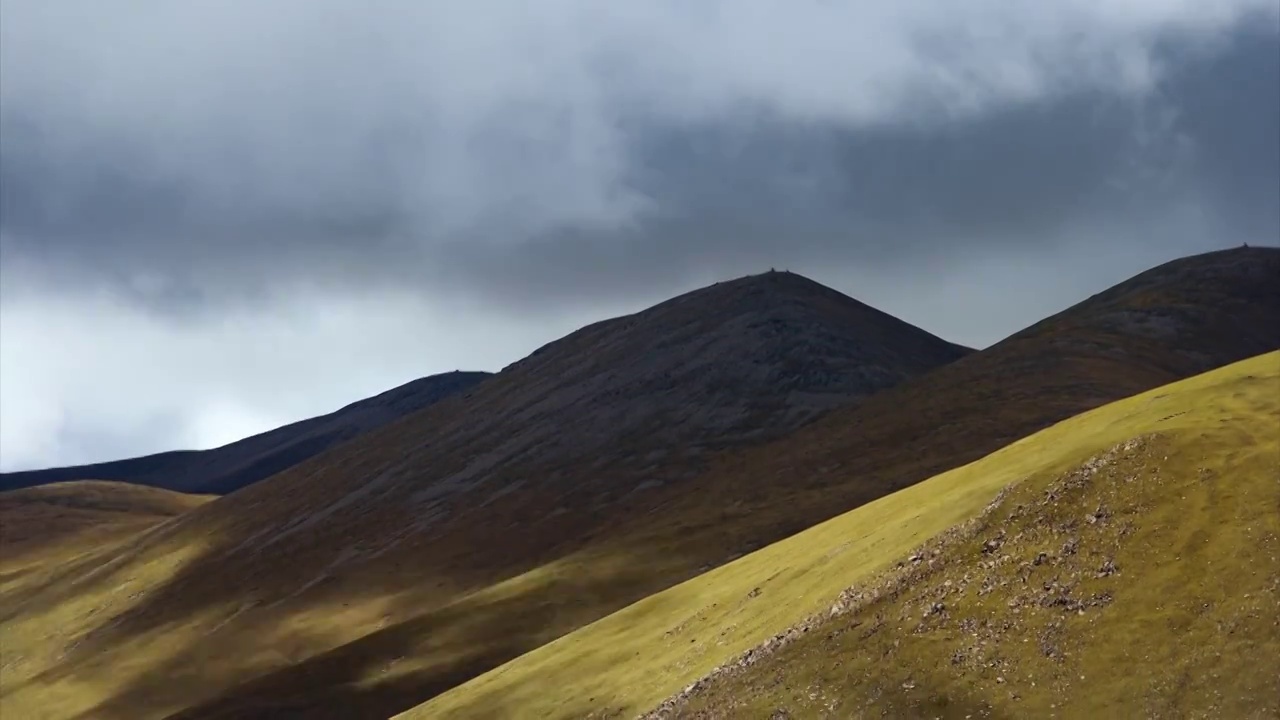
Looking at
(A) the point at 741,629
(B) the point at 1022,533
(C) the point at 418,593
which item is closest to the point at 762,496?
(C) the point at 418,593

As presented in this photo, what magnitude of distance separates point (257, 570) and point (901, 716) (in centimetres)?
13397

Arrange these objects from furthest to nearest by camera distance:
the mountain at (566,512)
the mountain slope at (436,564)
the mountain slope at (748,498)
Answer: the mountain at (566,512) < the mountain slope at (436,564) < the mountain slope at (748,498)

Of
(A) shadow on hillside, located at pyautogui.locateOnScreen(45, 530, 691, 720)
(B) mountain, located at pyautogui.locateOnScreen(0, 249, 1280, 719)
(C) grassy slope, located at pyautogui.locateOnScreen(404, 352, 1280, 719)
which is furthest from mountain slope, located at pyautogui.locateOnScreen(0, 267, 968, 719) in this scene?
(C) grassy slope, located at pyautogui.locateOnScreen(404, 352, 1280, 719)

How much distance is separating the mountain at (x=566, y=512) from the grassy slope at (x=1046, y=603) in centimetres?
2020

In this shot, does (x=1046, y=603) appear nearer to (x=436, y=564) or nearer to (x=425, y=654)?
(x=425, y=654)

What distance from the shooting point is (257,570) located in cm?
17388

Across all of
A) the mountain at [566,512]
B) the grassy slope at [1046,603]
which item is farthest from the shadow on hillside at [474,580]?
the grassy slope at [1046,603]

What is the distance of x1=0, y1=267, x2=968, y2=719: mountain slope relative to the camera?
114 m

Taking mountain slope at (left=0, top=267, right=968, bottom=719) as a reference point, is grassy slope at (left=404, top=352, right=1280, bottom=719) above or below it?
below

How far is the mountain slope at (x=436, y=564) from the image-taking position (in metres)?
114

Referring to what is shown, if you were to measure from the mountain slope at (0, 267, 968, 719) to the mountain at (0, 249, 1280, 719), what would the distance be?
1.27 ft

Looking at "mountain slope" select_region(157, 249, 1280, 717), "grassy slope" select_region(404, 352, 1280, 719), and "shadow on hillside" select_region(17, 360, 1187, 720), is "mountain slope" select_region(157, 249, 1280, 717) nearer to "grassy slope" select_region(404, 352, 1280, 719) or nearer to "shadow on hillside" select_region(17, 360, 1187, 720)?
"shadow on hillside" select_region(17, 360, 1187, 720)

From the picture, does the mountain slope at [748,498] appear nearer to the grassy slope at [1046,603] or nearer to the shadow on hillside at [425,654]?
the shadow on hillside at [425,654]

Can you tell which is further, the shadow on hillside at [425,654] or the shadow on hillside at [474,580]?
the shadow on hillside at [474,580]
